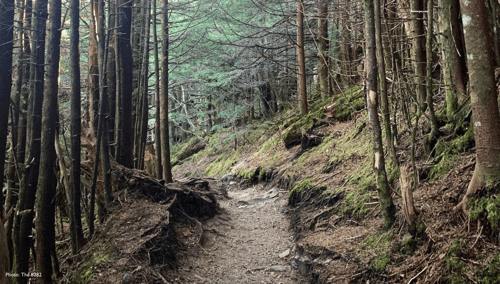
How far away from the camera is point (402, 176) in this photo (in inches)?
177

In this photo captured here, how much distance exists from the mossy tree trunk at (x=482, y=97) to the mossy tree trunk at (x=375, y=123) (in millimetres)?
1223

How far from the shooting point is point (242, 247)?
7633 millimetres

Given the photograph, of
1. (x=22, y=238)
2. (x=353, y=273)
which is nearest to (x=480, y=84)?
(x=353, y=273)

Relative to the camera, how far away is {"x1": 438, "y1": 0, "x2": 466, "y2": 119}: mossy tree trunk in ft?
17.9

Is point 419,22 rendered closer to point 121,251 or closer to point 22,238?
point 121,251

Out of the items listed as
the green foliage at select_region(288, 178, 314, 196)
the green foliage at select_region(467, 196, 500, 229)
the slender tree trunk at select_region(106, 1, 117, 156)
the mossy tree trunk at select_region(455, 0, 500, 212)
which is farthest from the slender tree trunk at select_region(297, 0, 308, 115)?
the green foliage at select_region(467, 196, 500, 229)

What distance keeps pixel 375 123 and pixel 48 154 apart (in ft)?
16.6

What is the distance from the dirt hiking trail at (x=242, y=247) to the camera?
6.09 metres

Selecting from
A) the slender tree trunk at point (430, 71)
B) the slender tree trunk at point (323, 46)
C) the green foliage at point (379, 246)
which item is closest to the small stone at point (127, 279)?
the green foliage at point (379, 246)

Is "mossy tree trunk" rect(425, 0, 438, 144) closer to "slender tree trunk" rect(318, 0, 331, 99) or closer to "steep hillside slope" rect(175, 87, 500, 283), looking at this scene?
"steep hillside slope" rect(175, 87, 500, 283)

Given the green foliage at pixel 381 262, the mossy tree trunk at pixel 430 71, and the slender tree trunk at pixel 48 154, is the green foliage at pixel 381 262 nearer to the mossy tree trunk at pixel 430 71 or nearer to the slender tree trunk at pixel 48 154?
the mossy tree trunk at pixel 430 71

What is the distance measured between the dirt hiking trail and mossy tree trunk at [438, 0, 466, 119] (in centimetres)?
366

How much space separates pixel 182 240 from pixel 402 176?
4.44 metres

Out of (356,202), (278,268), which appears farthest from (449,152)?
(278,268)
